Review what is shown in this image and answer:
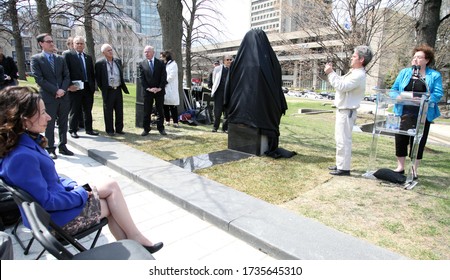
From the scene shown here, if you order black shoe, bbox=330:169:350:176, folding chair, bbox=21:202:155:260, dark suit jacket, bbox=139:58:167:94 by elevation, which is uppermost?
dark suit jacket, bbox=139:58:167:94

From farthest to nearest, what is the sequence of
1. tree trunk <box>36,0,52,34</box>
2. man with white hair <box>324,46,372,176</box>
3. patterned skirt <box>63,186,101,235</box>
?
tree trunk <box>36,0,52,34</box> < man with white hair <box>324,46,372,176</box> < patterned skirt <box>63,186,101,235</box>

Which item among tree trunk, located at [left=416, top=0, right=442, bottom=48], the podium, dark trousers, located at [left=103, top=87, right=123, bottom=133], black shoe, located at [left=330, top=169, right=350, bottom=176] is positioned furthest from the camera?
dark trousers, located at [left=103, top=87, right=123, bottom=133]

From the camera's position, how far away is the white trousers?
16.2 feet

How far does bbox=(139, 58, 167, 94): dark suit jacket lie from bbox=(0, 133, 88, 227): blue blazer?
5800 millimetres

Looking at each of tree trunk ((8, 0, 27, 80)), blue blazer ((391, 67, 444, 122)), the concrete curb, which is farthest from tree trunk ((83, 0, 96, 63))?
blue blazer ((391, 67, 444, 122))

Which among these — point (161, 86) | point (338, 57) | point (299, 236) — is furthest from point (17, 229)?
point (338, 57)

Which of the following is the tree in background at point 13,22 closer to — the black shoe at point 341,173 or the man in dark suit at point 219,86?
the man in dark suit at point 219,86

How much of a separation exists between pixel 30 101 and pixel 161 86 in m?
5.87

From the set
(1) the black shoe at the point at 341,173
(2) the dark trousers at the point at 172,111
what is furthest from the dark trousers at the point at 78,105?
(1) the black shoe at the point at 341,173

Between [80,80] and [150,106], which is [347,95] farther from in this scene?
[80,80]

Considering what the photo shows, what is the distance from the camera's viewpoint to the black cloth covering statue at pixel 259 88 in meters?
6.13

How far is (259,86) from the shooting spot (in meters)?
6.13

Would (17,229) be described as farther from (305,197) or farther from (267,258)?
(305,197)

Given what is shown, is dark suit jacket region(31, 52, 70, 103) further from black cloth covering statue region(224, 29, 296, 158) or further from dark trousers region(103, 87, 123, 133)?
black cloth covering statue region(224, 29, 296, 158)
